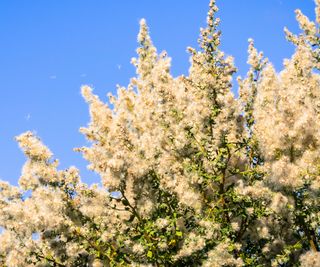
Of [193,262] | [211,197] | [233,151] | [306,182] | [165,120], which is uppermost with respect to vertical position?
[165,120]

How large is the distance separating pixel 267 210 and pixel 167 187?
2.02 metres

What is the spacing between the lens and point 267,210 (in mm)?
7793

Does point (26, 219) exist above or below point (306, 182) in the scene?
above

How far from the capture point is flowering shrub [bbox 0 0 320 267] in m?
7.11

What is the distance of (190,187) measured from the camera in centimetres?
816

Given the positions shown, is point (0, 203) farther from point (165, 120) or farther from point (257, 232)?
point (257, 232)

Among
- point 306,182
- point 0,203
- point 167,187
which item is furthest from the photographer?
point 0,203

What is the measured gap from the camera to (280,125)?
23.3ft

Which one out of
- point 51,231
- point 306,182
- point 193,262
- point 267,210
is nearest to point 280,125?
point 306,182

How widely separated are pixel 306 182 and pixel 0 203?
7619 mm

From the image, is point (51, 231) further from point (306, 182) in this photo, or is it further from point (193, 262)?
point (306, 182)

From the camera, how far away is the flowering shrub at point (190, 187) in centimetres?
711

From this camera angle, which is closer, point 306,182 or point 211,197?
point 306,182

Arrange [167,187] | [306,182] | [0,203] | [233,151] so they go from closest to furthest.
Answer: [306,182]
[167,187]
[233,151]
[0,203]
